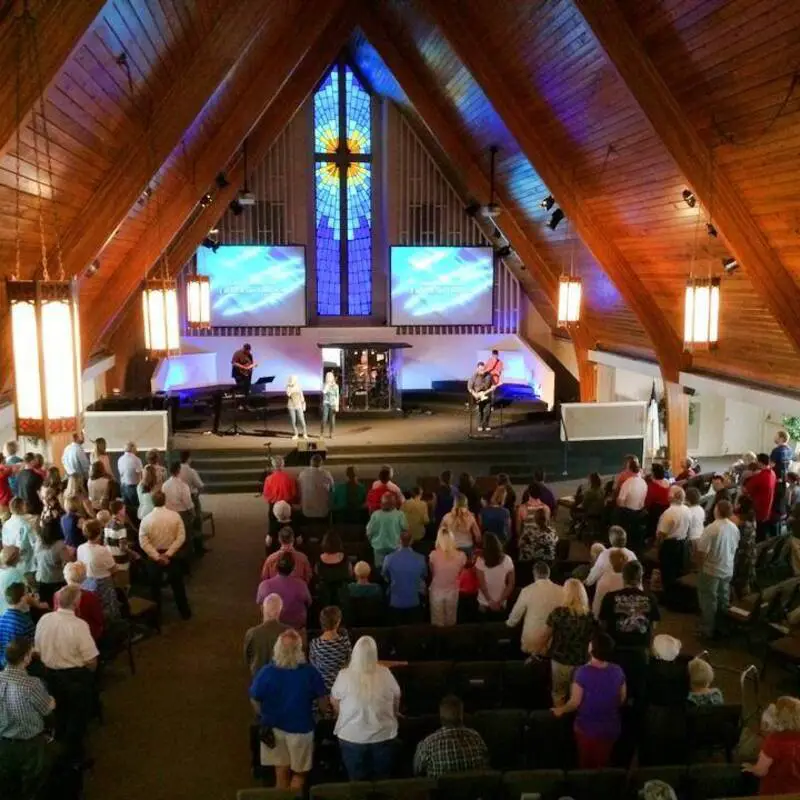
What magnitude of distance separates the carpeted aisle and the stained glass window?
1097 centimetres

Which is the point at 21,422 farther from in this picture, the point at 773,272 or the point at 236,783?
the point at 773,272

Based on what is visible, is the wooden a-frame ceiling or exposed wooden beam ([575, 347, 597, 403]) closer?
the wooden a-frame ceiling

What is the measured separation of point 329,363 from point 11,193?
11.1 meters

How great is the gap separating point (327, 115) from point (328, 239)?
2665 millimetres

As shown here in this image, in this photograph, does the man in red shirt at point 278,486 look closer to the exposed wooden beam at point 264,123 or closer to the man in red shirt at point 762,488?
the exposed wooden beam at point 264,123

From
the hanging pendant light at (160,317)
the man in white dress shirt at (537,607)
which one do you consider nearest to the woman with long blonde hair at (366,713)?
the man in white dress shirt at (537,607)

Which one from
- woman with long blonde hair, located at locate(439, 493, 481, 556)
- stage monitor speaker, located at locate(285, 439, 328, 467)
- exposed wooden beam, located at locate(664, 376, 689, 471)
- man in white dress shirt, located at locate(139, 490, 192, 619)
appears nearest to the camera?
woman with long blonde hair, located at locate(439, 493, 481, 556)

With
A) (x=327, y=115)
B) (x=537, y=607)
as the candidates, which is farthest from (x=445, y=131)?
(x=537, y=607)

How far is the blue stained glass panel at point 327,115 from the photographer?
61.9 ft

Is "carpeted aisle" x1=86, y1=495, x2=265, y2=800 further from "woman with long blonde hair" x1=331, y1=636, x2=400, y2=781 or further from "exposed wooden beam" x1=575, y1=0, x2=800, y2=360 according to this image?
"exposed wooden beam" x1=575, y1=0, x2=800, y2=360

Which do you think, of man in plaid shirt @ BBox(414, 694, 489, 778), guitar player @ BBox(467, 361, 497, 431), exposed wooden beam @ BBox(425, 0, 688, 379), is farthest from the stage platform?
man in plaid shirt @ BBox(414, 694, 489, 778)

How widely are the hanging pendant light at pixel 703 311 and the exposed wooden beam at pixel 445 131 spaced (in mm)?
6308

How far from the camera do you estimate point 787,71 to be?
21.8ft

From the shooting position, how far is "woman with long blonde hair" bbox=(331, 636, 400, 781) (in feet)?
15.8
